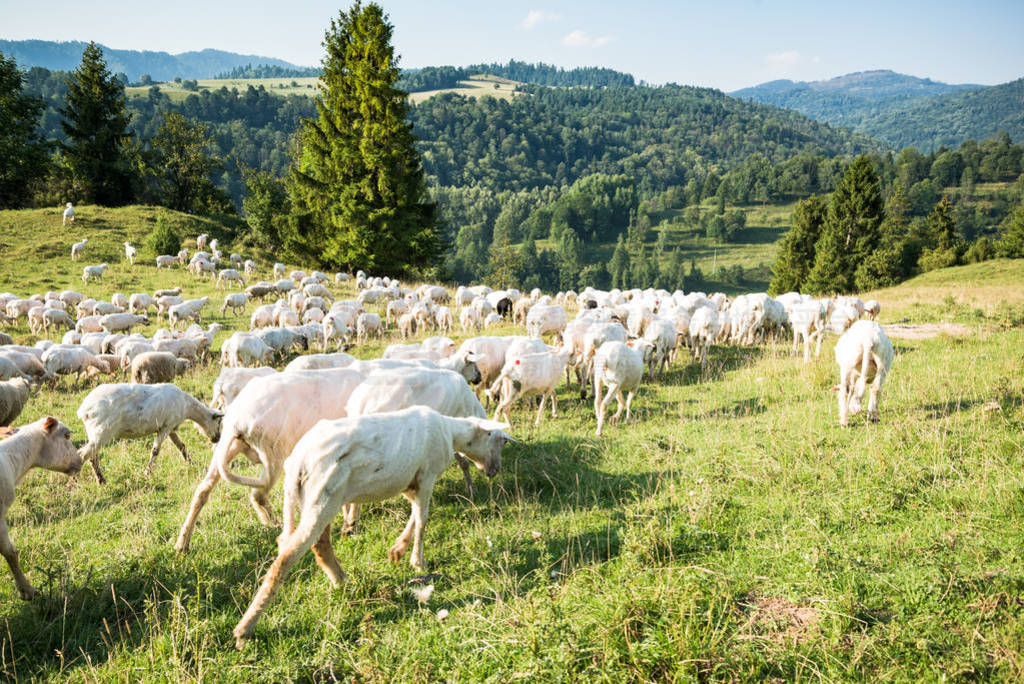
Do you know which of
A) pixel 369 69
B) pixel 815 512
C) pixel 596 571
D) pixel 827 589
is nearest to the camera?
pixel 827 589

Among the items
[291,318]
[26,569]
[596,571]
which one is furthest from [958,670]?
[291,318]

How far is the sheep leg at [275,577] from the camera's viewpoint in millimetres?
4848

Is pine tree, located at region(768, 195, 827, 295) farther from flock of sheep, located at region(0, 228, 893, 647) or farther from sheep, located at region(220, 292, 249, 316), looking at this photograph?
sheep, located at region(220, 292, 249, 316)

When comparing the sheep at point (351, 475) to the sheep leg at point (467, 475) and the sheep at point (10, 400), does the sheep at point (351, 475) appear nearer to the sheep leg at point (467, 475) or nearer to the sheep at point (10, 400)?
the sheep leg at point (467, 475)

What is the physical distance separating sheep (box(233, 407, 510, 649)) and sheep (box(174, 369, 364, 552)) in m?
1.37

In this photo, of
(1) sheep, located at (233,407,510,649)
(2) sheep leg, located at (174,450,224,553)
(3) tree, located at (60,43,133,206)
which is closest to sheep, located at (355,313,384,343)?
(2) sheep leg, located at (174,450,224,553)

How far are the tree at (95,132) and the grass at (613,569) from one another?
47.4 m

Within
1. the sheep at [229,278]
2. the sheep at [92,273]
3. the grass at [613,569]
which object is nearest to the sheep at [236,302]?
the sheep at [229,278]

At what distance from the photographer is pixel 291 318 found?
22250 mm

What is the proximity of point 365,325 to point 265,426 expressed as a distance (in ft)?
52.1

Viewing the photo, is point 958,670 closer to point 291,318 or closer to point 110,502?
point 110,502

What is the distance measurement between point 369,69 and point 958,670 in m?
40.6

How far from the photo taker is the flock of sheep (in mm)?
5484

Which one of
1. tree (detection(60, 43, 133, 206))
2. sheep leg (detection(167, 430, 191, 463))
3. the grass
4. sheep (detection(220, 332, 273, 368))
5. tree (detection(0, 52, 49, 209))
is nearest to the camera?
the grass
